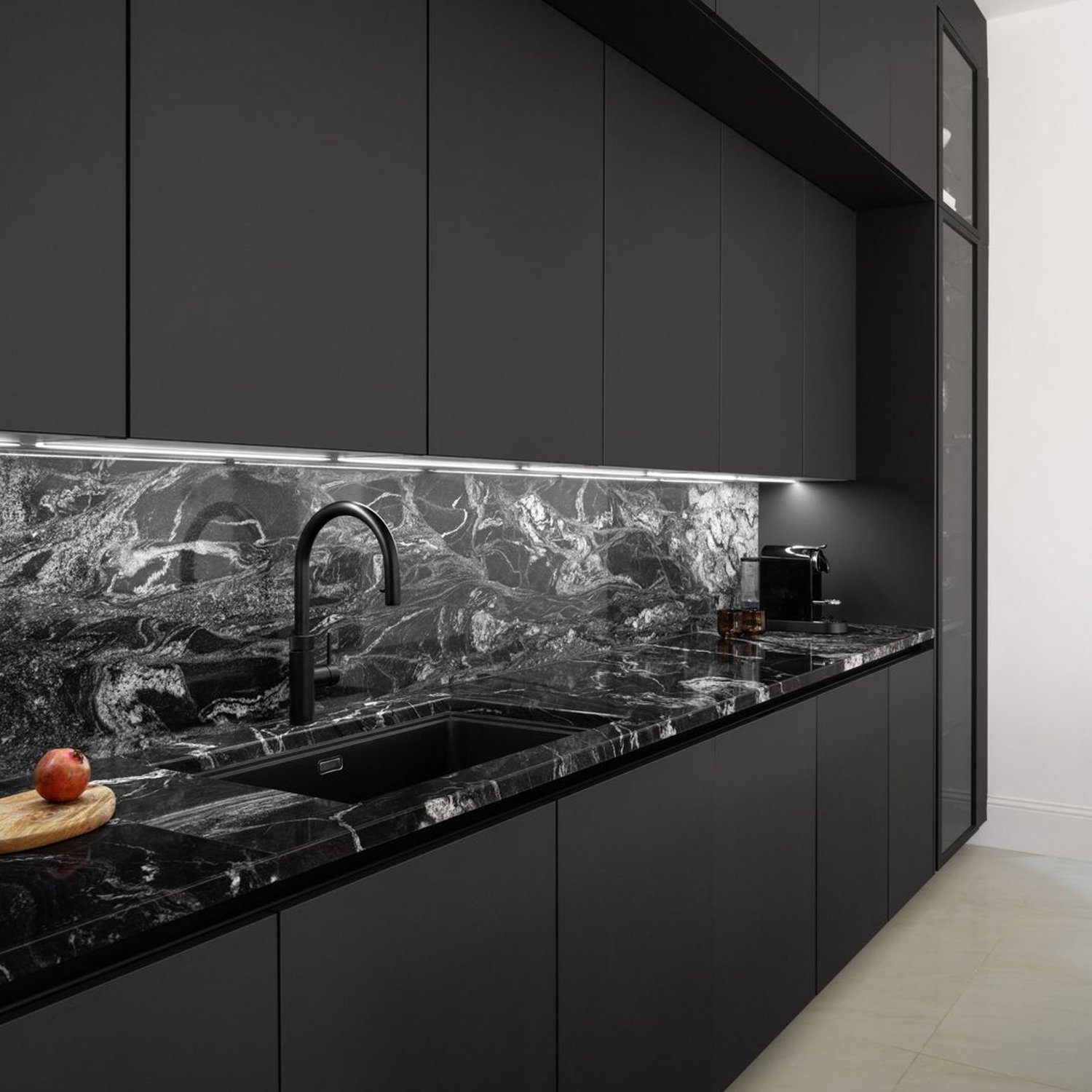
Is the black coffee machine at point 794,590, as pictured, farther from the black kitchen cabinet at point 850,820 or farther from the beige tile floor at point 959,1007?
the beige tile floor at point 959,1007

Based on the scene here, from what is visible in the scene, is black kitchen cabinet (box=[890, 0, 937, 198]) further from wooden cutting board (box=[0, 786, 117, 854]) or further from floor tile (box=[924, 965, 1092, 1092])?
wooden cutting board (box=[0, 786, 117, 854])

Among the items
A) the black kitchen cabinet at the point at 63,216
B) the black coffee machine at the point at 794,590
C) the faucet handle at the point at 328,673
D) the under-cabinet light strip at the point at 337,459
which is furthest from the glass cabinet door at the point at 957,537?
the black kitchen cabinet at the point at 63,216

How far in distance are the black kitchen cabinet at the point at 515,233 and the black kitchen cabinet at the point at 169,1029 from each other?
3.19 feet

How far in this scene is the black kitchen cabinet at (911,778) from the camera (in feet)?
10.8

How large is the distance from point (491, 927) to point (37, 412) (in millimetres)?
918

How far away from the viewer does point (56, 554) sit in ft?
5.62

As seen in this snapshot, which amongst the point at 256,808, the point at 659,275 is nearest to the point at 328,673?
the point at 256,808

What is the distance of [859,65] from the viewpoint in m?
3.03

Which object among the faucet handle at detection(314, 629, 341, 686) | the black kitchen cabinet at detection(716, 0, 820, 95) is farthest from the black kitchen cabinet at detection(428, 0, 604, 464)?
the faucet handle at detection(314, 629, 341, 686)

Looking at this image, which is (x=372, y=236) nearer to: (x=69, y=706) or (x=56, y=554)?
(x=56, y=554)

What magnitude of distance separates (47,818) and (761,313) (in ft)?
7.88

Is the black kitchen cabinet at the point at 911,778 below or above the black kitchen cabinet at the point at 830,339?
below

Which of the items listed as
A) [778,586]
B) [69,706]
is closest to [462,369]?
[69,706]

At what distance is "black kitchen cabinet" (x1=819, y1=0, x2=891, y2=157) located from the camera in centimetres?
283
